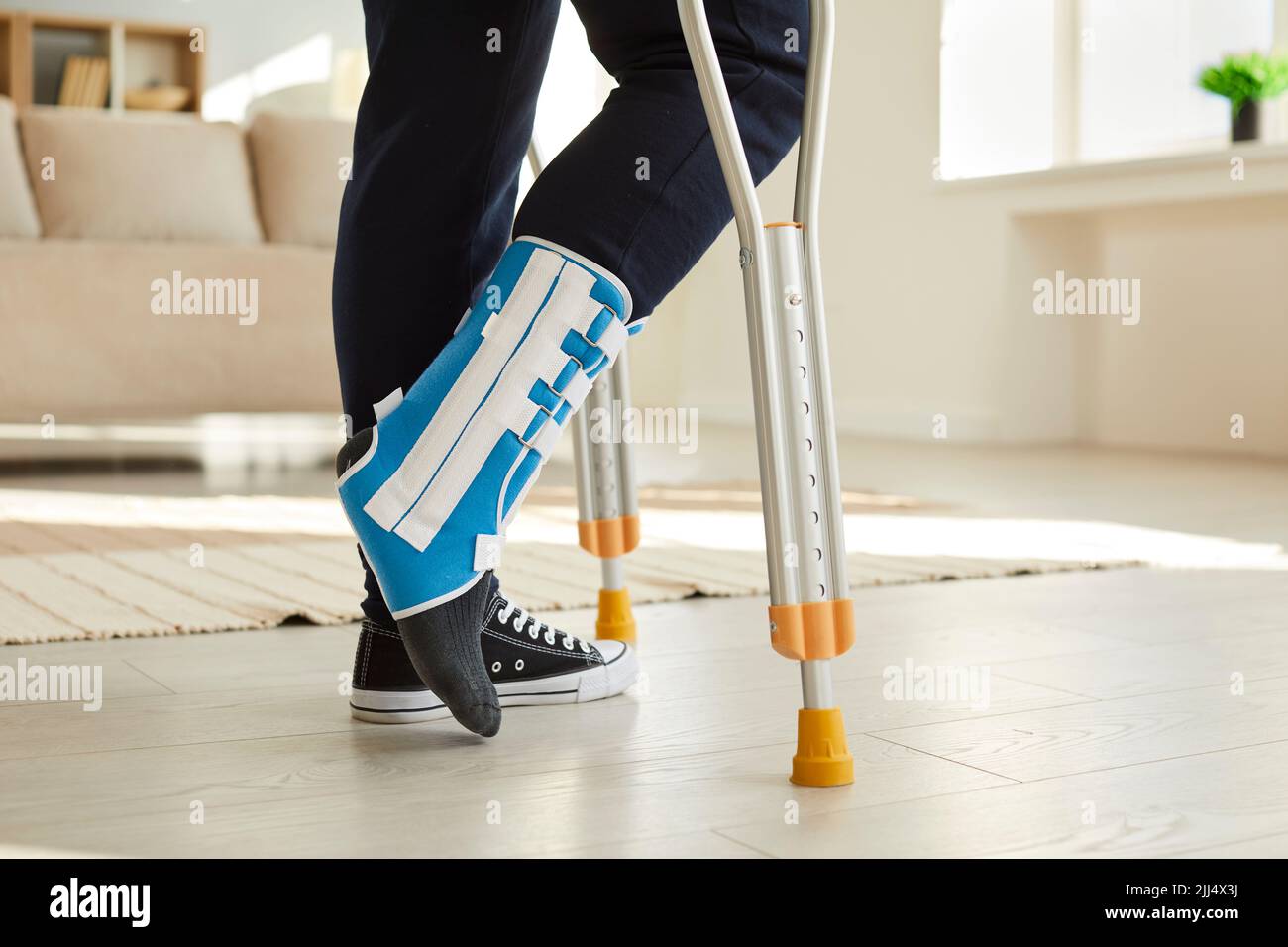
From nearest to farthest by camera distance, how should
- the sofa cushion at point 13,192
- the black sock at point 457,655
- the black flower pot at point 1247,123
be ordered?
the black sock at point 457,655 → the black flower pot at point 1247,123 → the sofa cushion at point 13,192

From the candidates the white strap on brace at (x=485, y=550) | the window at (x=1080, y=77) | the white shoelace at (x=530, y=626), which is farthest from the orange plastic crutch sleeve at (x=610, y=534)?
the window at (x=1080, y=77)

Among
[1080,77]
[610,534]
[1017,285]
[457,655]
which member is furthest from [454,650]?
[1080,77]

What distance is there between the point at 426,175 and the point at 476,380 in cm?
21

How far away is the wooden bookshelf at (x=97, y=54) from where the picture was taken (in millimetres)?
6188

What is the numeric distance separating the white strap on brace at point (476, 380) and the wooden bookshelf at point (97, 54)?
597cm

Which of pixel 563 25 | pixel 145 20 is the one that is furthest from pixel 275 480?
pixel 145 20

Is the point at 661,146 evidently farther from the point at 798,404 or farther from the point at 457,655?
the point at 457,655

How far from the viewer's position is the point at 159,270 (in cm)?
323

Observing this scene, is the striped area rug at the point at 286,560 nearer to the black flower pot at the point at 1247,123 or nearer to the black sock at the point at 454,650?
the black sock at the point at 454,650

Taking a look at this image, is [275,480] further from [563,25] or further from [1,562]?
[563,25]

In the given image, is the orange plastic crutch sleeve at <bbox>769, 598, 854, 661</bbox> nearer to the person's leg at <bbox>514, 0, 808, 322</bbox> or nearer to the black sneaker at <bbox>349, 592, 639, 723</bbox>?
the person's leg at <bbox>514, 0, 808, 322</bbox>

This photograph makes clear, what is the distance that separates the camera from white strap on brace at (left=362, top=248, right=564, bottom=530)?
869 mm
